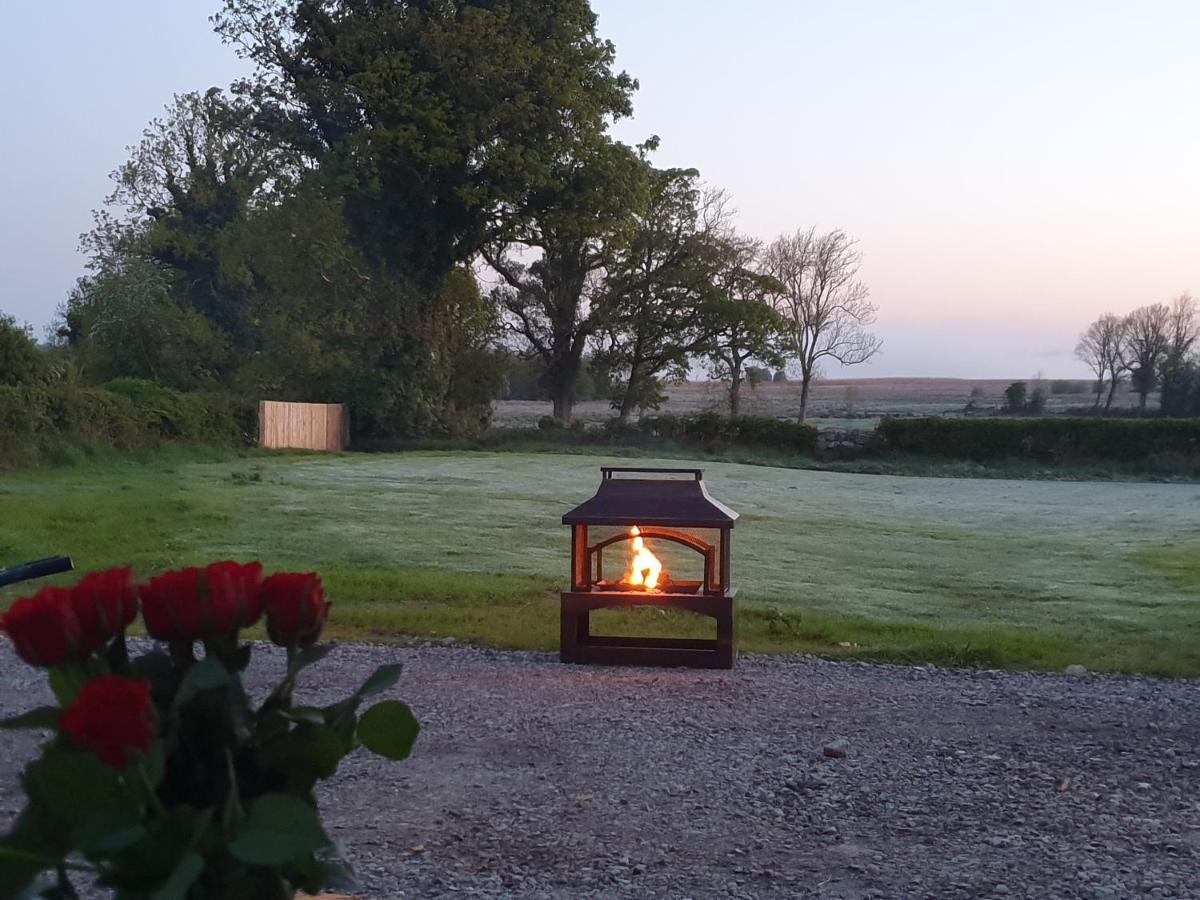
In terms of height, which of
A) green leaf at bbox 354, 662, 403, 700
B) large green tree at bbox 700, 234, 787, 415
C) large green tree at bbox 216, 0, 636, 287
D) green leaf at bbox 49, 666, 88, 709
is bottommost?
green leaf at bbox 354, 662, 403, 700

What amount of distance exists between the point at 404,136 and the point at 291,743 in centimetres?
2803

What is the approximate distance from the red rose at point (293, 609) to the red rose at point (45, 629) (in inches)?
8.9

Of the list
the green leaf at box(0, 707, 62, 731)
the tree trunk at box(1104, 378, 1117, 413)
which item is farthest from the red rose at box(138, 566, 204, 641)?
the tree trunk at box(1104, 378, 1117, 413)

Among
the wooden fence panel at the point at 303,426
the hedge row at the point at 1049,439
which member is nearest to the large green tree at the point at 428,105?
the wooden fence panel at the point at 303,426

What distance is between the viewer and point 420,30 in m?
29.0

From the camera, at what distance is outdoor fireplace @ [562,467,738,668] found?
20.0 feet

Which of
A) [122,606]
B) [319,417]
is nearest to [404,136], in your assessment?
[319,417]

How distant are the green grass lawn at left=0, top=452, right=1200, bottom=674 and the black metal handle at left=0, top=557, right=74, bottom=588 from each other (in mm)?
4509

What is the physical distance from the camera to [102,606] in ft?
4.53

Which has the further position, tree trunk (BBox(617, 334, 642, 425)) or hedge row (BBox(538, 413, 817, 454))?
tree trunk (BBox(617, 334, 642, 425))

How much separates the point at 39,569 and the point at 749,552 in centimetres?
1048

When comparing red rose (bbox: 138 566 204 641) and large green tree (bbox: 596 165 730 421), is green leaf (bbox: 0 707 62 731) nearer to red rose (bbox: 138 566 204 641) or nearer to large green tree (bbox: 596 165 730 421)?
red rose (bbox: 138 566 204 641)

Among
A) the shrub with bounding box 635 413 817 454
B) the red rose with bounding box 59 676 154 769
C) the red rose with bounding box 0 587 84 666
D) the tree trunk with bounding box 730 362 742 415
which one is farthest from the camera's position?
the tree trunk with bounding box 730 362 742 415

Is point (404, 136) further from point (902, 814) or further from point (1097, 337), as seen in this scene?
point (902, 814)
